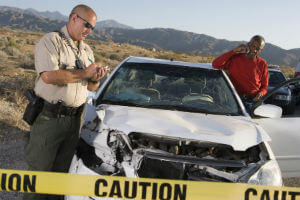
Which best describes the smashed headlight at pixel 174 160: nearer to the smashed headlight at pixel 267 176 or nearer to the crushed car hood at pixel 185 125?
the smashed headlight at pixel 267 176

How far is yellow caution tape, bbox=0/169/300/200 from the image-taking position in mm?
2090

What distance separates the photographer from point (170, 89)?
367cm

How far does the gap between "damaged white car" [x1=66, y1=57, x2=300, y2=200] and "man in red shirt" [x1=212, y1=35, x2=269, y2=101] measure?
1346 mm

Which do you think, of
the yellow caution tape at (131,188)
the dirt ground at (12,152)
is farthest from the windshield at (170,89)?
the dirt ground at (12,152)

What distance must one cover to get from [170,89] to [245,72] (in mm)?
1514

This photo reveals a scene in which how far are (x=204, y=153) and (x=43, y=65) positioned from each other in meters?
1.52

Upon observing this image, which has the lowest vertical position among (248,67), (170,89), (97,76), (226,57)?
(170,89)

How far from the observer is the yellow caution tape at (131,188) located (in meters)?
2.09

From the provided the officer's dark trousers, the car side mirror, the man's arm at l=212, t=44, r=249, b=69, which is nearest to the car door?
the car side mirror

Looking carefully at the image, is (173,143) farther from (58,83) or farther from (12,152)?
Result: (12,152)

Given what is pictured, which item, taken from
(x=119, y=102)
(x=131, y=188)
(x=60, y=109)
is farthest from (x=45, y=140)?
(x=131, y=188)

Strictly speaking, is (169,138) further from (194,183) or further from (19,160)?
(19,160)

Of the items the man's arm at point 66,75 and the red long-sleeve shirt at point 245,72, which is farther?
the red long-sleeve shirt at point 245,72

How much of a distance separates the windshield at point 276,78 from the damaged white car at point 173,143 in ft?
23.8
